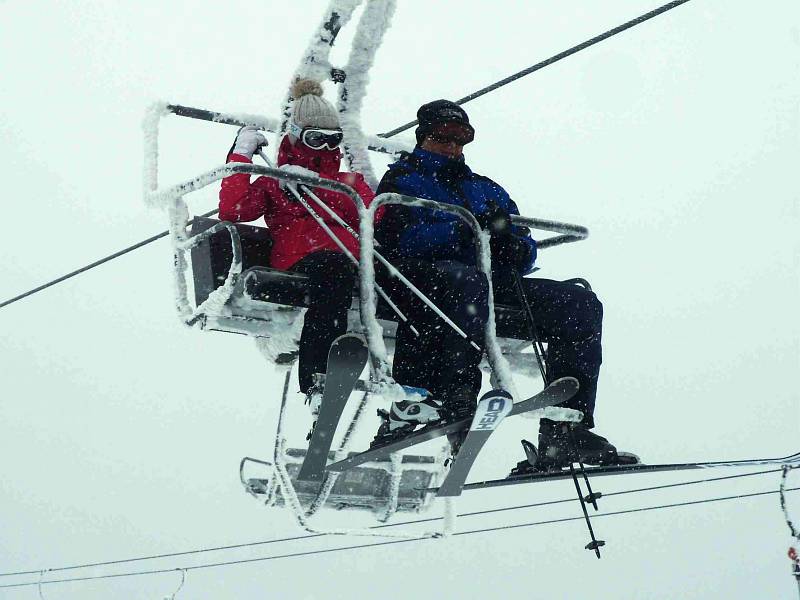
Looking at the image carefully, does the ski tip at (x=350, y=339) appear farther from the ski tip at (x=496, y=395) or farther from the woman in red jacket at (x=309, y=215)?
the ski tip at (x=496, y=395)

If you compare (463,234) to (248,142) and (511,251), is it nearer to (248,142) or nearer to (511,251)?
(511,251)

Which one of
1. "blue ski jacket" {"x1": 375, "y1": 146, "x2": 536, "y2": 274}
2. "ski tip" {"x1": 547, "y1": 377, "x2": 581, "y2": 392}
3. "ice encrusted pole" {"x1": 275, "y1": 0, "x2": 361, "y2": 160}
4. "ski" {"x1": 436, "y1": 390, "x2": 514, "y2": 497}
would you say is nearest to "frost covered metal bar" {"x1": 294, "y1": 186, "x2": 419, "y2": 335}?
"blue ski jacket" {"x1": 375, "y1": 146, "x2": 536, "y2": 274}

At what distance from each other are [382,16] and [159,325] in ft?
212

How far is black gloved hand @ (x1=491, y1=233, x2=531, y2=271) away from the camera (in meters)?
5.53

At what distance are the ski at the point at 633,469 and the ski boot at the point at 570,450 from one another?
0.05 m

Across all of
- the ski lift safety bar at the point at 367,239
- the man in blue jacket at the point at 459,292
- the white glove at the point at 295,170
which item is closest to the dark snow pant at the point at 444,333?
the man in blue jacket at the point at 459,292

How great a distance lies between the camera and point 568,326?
18.2ft

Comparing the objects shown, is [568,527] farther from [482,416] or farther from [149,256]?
[482,416]

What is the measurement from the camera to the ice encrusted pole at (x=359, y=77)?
5957 millimetres

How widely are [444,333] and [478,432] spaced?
1.57 ft

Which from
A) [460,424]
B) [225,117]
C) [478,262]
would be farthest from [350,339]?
[225,117]

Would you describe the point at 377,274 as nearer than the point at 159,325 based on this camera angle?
Yes

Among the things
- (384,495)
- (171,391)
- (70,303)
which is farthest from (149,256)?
(384,495)

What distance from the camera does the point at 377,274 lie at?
5.62 meters
